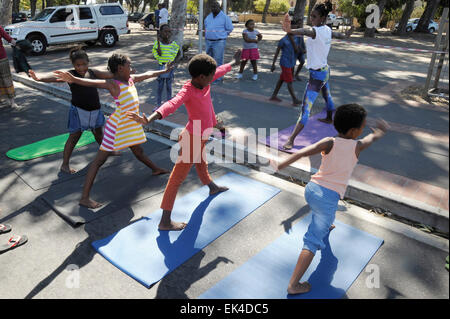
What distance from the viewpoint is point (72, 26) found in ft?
51.2

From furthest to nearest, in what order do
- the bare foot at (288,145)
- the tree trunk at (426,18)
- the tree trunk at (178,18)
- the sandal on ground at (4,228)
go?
the tree trunk at (426,18), the tree trunk at (178,18), the bare foot at (288,145), the sandal on ground at (4,228)

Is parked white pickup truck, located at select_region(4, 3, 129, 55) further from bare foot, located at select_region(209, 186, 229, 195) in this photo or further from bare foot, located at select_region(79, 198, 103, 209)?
bare foot, located at select_region(209, 186, 229, 195)

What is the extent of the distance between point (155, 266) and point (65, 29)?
15.6m

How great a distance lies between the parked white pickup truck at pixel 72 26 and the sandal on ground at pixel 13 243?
1305 centimetres

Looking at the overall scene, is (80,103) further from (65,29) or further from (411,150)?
(65,29)

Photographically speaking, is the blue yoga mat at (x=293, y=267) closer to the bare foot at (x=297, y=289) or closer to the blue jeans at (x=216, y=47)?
the bare foot at (x=297, y=289)

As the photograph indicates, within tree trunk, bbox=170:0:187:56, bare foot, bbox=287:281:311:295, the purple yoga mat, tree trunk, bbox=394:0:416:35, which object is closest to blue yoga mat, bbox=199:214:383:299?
bare foot, bbox=287:281:311:295

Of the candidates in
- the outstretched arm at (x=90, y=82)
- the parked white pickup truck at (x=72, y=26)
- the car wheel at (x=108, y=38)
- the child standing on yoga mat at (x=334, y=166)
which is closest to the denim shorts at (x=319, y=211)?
the child standing on yoga mat at (x=334, y=166)

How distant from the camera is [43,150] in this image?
548 centimetres

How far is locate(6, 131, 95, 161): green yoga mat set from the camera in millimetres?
5297

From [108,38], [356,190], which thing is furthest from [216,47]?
[108,38]

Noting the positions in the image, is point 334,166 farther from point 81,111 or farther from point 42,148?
point 42,148

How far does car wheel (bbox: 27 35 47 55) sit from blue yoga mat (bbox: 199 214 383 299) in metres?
15.1

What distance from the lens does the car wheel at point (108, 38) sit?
1644 cm
